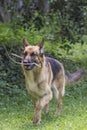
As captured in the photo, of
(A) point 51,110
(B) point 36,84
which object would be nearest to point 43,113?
(A) point 51,110

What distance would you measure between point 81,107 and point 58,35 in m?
6.10

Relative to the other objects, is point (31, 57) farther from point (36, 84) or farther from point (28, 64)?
point (36, 84)

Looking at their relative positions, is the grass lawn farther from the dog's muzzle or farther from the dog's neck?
the dog's muzzle

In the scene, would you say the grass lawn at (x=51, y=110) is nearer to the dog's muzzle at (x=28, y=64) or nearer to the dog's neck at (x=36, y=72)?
the dog's neck at (x=36, y=72)

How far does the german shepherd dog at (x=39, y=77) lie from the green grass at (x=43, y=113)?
13.4 inches

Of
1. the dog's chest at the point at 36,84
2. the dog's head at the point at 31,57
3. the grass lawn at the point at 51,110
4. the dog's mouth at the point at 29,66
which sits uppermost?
the dog's head at the point at 31,57

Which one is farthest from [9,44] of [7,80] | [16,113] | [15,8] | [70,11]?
[70,11]

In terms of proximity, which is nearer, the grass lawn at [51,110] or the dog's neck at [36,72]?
the grass lawn at [51,110]

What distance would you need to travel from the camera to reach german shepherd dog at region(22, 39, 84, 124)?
9023 mm

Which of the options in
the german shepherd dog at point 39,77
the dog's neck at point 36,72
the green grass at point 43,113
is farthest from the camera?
the dog's neck at point 36,72

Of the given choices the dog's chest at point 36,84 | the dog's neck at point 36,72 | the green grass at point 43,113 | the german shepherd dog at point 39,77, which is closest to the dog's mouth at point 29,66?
the german shepherd dog at point 39,77

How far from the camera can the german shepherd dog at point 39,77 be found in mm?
9023

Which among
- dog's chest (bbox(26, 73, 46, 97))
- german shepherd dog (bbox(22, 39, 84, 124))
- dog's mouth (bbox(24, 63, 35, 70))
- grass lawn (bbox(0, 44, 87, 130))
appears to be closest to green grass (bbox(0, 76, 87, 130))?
grass lawn (bbox(0, 44, 87, 130))

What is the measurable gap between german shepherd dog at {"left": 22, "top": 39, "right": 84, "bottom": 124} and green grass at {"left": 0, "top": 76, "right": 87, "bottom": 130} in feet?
1.12
